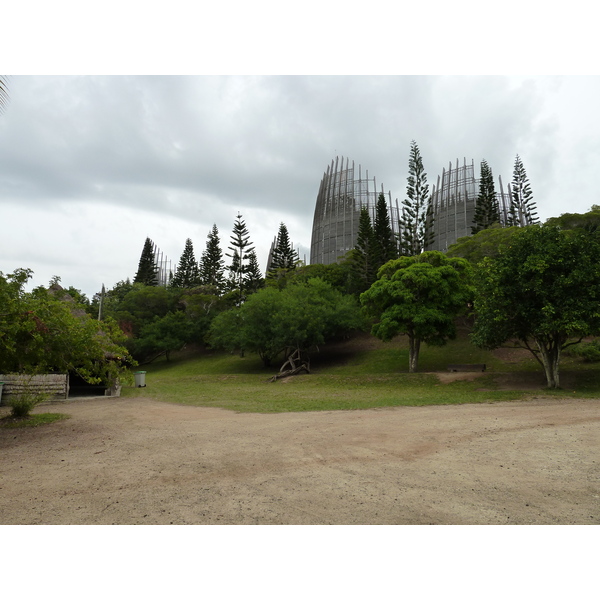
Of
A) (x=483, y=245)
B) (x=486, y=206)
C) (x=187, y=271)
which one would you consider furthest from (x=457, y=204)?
(x=187, y=271)

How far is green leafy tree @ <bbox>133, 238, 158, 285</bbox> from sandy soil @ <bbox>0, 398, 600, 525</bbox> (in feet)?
177

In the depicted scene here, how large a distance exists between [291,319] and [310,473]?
2400cm

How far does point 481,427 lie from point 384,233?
117 ft

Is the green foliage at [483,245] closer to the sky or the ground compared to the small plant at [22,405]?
closer to the sky

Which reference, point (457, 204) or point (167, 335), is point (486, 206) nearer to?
point (457, 204)

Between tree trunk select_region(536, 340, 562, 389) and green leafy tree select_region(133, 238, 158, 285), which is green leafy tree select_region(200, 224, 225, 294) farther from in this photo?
tree trunk select_region(536, 340, 562, 389)

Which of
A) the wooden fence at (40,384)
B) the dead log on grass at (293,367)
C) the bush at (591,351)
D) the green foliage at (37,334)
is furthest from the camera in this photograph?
the dead log on grass at (293,367)

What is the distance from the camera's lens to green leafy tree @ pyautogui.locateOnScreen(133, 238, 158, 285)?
60.6 meters

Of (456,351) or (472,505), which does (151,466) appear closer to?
(472,505)

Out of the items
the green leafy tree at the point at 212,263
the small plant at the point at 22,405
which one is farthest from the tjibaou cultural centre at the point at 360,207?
the small plant at the point at 22,405

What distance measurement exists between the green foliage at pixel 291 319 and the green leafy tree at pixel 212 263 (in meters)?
23.2

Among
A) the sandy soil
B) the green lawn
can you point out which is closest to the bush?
the green lawn

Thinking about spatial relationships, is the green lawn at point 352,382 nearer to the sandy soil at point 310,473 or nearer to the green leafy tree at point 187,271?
the sandy soil at point 310,473

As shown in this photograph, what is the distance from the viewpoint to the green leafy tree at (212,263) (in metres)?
57.0
